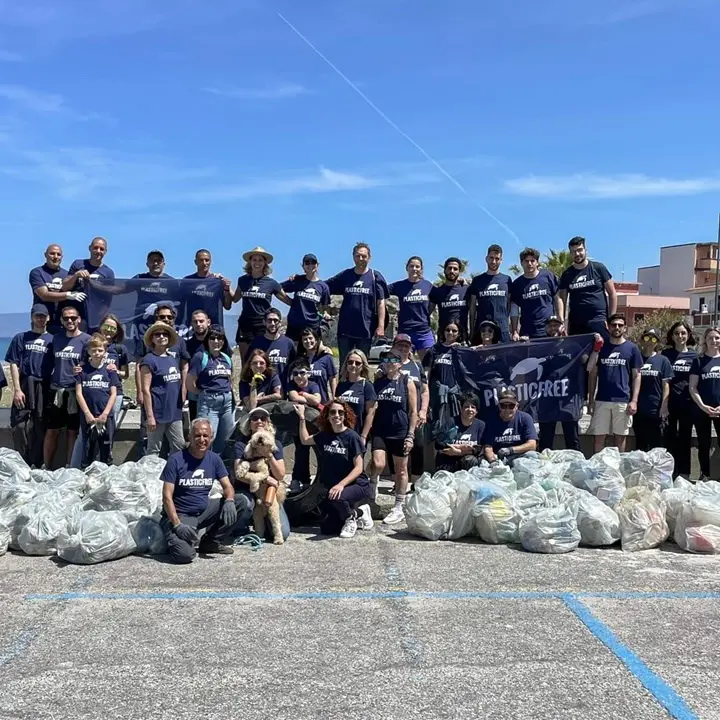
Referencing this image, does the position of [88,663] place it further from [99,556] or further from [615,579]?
[615,579]

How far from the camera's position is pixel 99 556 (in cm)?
650

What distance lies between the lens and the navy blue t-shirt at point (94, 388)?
8.75m

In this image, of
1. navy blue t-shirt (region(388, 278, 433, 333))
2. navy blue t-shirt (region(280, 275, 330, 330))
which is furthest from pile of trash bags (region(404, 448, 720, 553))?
navy blue t-shirt (region(280, 275, 330, 330))

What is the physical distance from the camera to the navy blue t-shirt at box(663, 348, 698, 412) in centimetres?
949

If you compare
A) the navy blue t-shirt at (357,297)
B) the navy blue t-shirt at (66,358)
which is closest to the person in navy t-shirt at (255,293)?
the navy blue t-shirt at (357,297)

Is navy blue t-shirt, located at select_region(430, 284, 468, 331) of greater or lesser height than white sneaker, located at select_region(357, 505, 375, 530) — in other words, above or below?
above

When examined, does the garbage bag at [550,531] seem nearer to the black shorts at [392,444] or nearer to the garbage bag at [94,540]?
the black shorts at [392,444]

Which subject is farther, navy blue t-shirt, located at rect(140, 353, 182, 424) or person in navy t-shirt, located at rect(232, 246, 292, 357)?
person in navy t-shirt, located at rect(232, 246, 292, 357)

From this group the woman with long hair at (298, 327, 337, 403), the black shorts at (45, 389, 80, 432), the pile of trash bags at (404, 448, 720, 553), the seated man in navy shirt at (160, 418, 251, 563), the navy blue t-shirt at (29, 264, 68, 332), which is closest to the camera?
the seated man in navy shirt at (160, 418, 251, 563)

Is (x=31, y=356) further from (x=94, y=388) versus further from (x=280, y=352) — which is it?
(x=280, y=352)

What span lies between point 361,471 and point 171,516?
187 centimetres

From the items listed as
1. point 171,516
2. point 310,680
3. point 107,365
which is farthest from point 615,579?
point 107,365

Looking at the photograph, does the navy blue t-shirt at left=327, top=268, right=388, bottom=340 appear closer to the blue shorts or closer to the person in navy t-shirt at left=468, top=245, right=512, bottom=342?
the blue shorts

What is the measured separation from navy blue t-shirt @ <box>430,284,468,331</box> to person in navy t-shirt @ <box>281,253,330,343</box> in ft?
4.70
